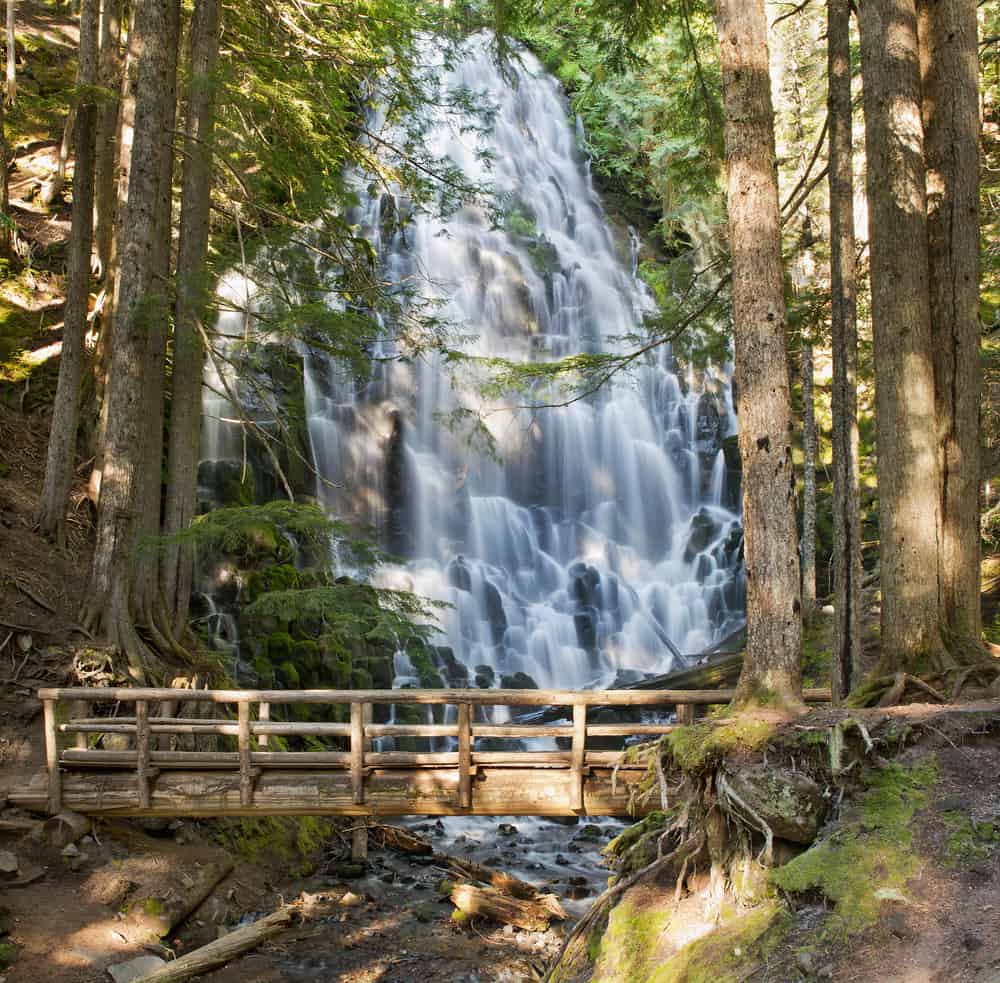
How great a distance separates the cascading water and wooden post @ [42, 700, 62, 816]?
302 inches

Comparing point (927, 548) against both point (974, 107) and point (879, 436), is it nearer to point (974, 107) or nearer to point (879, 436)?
point (879, 436)

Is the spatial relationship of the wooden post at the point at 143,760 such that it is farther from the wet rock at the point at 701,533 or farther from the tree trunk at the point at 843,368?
the wet rock at the point at 701,533

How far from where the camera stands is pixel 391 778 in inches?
322

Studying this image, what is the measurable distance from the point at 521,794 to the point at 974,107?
6755mm

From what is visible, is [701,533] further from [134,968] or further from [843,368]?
[134,968]

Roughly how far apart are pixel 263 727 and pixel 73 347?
598cm

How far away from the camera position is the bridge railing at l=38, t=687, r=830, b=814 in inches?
312

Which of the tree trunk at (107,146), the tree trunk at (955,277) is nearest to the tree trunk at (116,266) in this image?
the tree trunk at (107,146)

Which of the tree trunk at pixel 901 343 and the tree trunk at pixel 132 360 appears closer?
the tree trunk at pixel 901 343

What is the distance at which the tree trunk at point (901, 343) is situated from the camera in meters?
6.79

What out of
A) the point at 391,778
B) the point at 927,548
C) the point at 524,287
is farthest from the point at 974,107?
the point at 524,287

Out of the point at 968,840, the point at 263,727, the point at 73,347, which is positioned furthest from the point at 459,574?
the point at 968,840

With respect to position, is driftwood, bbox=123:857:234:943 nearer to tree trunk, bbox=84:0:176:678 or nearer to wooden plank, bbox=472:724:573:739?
tree trunk, bbox=84:0:176:678

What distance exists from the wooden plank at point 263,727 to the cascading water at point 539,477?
5475mm
